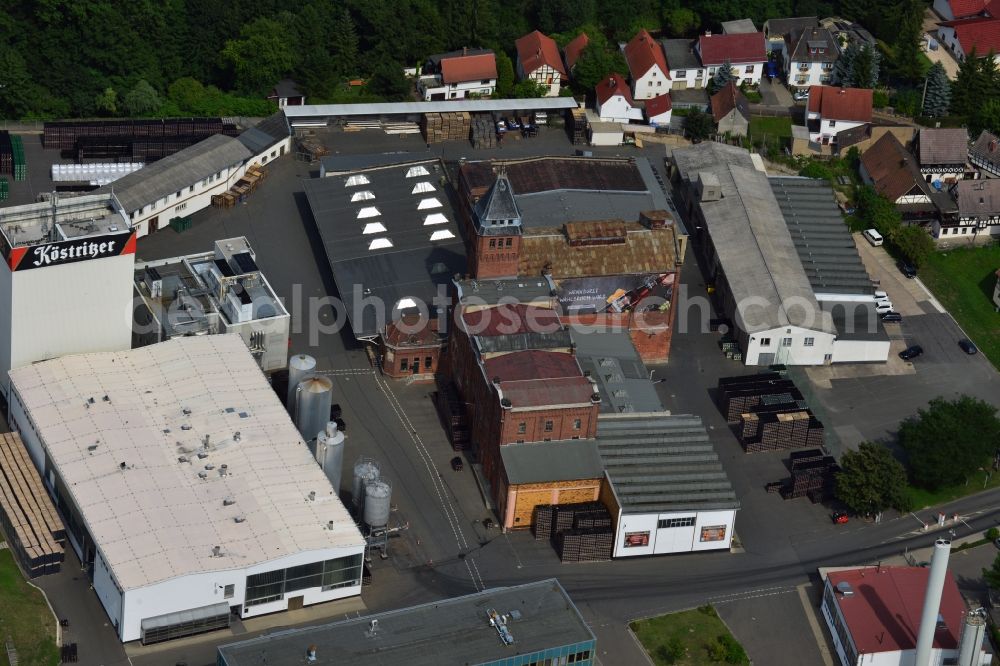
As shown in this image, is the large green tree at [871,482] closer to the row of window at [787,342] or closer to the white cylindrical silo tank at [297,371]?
the row of window at [787,342]

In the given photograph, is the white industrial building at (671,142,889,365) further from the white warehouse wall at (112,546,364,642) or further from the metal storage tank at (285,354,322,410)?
the white warehouse wall at (112,546,364,642)

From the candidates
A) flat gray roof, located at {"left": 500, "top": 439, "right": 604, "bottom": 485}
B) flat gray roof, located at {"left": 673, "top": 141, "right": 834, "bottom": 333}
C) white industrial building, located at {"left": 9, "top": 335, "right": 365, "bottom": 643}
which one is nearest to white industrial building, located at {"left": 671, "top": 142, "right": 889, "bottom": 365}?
flat gray roof, located at {"left": 673, "top": 141, "right": 834, "bottom": 333}

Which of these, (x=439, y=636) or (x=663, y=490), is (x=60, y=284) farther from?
(x=663, y=490)

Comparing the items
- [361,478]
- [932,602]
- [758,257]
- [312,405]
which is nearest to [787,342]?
[758,257]

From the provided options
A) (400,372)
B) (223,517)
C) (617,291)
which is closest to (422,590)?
(223,517)

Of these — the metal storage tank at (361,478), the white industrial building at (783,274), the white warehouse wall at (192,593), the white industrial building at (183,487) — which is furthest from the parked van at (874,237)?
the white warehouse wall at (192,593)

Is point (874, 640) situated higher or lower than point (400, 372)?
lower

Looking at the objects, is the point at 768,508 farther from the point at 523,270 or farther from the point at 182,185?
the point at 182,185
